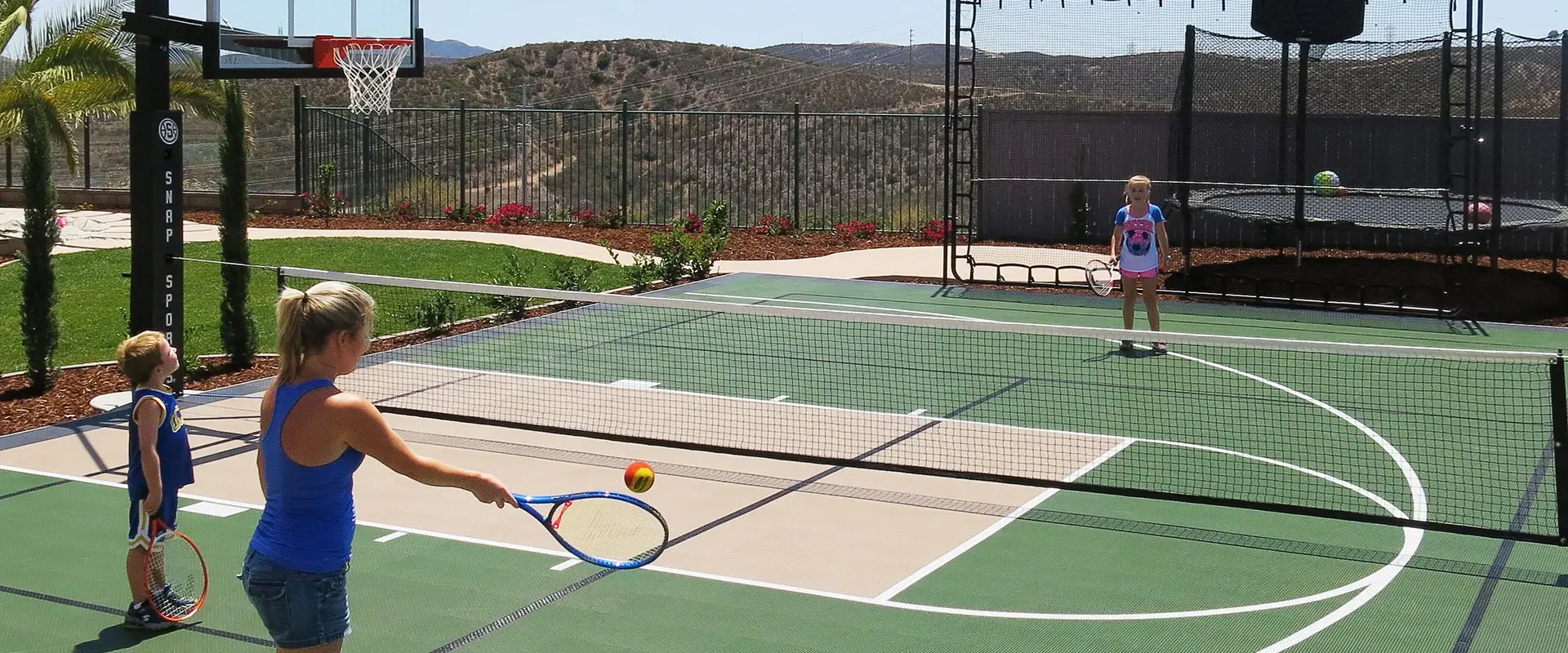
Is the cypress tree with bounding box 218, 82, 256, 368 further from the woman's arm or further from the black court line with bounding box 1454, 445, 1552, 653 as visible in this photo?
the black court line with bounding box 1454, 445, 1552, 653

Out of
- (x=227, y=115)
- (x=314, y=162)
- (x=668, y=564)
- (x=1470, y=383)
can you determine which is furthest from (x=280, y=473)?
(x=314, y=162)

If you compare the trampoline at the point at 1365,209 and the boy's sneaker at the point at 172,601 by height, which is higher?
the trampoline at the point at 1365,209

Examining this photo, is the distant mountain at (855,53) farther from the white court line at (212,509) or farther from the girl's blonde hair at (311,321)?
the girl's blonde hair at (311,321)

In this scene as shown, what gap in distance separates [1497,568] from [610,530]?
5.60 meters

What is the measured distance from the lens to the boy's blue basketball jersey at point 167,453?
747 centimetres

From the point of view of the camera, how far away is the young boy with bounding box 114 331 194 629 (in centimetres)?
736

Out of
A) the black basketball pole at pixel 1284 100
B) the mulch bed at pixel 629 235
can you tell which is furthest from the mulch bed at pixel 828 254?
the black basketball pole at pixel 1284 100

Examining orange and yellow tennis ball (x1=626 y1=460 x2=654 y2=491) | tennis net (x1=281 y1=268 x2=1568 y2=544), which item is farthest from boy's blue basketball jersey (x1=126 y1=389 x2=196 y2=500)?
tennis net (x1=281 y1=268 x2=1568 y2=544)

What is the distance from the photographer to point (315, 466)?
199 inches

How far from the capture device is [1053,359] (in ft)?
51.4

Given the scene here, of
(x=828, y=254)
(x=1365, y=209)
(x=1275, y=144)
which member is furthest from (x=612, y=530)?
(x=828, y=254)

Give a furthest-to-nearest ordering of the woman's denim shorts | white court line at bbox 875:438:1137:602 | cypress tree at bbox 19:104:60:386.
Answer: cypress tree at bbox 19:104:60:386 → white court line at bbox 875:438:1137:602 → the woman's denim shorts

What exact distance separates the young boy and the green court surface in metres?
0.21

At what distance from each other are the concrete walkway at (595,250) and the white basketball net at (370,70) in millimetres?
9596
